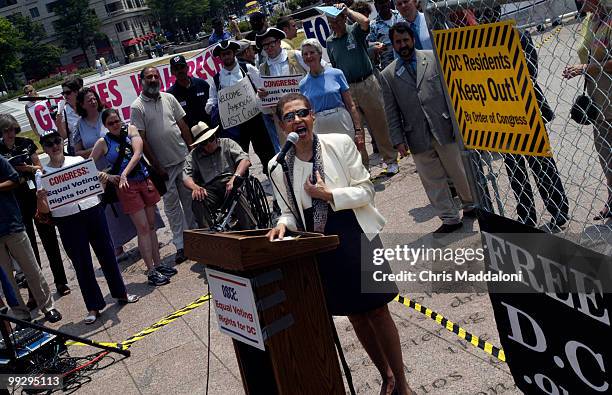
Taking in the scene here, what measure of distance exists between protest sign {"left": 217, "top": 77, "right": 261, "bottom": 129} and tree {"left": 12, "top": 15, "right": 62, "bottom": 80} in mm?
114422

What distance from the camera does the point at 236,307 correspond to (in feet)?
12.9

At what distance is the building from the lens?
426 ft

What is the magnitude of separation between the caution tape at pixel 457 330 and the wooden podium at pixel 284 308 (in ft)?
4.18

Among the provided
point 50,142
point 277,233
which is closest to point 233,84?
point 50,142

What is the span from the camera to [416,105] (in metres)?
7.15

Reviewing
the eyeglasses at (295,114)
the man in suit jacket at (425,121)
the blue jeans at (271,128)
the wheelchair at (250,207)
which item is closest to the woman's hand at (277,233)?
the eyeglasses at (295,114)

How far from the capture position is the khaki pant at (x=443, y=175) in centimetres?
722

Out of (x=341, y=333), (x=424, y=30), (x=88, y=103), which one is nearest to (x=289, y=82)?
(x=424, y=30)

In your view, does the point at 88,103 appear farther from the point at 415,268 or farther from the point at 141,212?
the point at 415,268

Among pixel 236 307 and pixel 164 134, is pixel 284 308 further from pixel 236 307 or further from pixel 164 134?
pixel 164 134

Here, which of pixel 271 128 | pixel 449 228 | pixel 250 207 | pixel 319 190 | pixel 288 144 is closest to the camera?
pixel 288 144

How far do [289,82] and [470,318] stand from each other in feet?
15.2

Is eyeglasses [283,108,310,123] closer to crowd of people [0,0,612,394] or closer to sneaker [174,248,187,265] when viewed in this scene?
crowd of people [0,0,612,394]

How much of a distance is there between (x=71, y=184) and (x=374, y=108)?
4.15 meters
